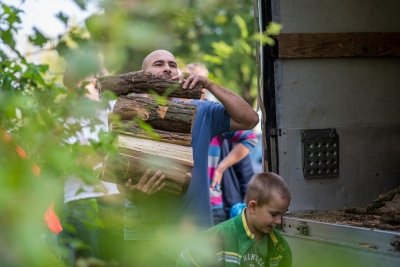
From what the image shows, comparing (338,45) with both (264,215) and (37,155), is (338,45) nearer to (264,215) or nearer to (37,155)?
(264,215)

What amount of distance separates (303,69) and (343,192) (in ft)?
2.52

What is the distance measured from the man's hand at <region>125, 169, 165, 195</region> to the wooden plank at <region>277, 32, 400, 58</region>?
1.13 meters

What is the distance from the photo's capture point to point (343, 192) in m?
4.48

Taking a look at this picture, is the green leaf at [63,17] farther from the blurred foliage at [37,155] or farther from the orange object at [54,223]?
the orange object at [54,223]

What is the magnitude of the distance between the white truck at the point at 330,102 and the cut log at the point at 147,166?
72 cm

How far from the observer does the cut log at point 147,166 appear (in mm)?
3366

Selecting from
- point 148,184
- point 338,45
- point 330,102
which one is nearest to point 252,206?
point 148,184

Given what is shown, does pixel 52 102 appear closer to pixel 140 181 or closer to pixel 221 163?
pixel 140 181

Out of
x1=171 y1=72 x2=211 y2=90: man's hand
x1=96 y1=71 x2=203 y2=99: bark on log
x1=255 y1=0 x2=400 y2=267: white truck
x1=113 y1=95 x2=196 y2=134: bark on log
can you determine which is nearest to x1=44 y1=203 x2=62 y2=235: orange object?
x1=113 y1=95 x2=196 y2=134: bark on log

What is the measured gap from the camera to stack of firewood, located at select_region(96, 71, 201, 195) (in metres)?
3.46

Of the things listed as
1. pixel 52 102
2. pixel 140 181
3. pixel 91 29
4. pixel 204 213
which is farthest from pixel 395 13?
pixel 91 29

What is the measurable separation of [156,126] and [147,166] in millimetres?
541

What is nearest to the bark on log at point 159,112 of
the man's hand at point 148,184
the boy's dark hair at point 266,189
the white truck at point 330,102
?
the man's hand at point 148,184

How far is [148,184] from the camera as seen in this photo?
355 cm
